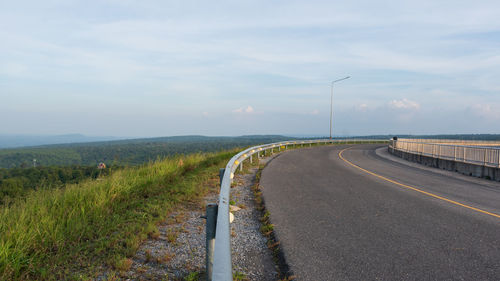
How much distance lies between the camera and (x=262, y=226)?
5781 mm

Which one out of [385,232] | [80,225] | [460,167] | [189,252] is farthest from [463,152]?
[80,225]

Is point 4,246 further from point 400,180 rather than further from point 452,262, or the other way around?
point 400,180

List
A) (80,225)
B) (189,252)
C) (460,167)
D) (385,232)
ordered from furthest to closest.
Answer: (460,167), (385,232), (80,225), (189,252)

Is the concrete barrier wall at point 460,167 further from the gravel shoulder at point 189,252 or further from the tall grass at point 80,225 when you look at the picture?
the tall grass at point 80,225

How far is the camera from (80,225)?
16.9 feet

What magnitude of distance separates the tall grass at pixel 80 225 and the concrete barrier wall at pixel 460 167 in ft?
41.4

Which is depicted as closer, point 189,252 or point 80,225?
point 189,252

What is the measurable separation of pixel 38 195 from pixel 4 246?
3.27m

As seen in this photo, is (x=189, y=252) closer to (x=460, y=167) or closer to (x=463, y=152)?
(x=460, y=167)

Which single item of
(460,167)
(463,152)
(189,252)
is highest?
(463,152)

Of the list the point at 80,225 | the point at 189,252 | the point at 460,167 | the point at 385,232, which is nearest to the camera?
the point at 189,252

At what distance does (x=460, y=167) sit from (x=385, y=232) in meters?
13.1

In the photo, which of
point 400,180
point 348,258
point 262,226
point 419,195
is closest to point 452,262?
point 348,258

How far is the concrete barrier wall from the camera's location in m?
13.5
